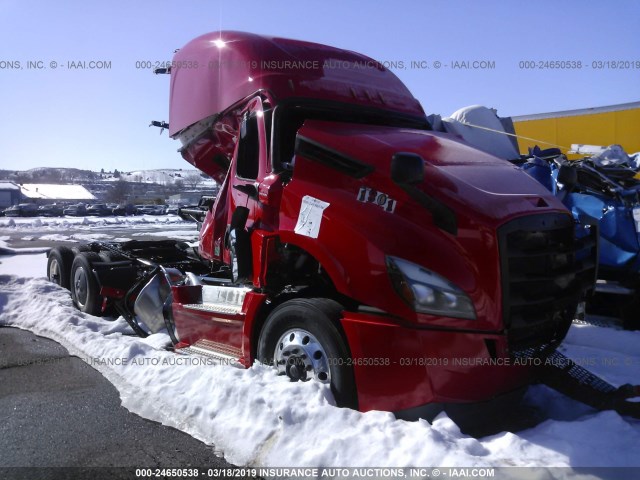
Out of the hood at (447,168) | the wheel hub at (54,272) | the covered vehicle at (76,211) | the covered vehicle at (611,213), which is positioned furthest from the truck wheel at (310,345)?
the covered vehicle at (76,211)

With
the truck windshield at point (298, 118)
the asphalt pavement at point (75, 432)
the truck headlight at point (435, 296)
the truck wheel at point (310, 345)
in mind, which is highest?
the truck windshield at point (298, 118)

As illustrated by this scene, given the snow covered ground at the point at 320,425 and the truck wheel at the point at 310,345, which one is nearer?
the snow covered ground at the point at 320,425

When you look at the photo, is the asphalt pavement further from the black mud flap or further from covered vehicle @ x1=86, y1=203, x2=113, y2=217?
covered vehicle @ x1=86, y1=203, x2=113, y2=217

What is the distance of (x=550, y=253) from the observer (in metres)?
3.64

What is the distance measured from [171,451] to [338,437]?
1.13 meters

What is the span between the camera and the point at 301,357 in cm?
387

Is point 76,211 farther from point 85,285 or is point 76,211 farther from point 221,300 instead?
point 221,300

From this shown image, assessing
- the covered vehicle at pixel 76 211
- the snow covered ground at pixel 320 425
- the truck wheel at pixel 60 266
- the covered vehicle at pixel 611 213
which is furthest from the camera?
the covered vehicle at pixel 76 211

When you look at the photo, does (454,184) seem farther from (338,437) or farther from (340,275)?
(338,437)

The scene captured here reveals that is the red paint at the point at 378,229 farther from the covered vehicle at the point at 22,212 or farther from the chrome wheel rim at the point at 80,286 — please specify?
the covered vehicle at the point at 22,212

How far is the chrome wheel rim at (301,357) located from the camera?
12.3 ft

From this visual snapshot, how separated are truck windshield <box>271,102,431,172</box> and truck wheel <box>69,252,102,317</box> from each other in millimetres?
3860

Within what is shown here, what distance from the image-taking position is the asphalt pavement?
3354 millimetres

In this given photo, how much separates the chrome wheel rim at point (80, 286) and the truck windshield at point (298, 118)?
13.6 ft
